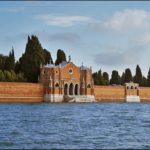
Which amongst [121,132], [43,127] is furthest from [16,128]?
[121,132]

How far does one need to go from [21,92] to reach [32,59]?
393 centimetres

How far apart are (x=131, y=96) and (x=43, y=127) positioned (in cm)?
3857

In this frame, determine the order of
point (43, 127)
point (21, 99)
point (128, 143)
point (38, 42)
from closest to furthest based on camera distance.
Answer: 1. point (128, 143)
2. point (43, 127)
3. point (21, 99)
4. point (38, 42)

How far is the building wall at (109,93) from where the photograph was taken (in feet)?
169

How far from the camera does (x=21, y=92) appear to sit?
146 feet

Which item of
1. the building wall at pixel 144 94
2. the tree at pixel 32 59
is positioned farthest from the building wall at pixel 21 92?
the building wall at pixel 144 94

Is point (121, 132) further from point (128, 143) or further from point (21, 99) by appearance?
point (21, 99)

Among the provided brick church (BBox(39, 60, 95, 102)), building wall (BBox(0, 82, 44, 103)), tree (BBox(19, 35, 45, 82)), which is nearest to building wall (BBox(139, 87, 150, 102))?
brick church (BBox(39, 60, 95, 102))

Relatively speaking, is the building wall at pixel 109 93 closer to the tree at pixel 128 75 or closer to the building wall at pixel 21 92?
the tree at pixel 128 75

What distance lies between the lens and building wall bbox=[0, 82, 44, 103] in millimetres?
43312

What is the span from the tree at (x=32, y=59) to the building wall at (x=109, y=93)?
23.2 feet

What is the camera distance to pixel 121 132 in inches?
629

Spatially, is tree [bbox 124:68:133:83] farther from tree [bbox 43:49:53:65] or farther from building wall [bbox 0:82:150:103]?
tree [bbox 43:49:53:65]

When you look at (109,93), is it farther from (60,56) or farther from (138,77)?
(138,77)
